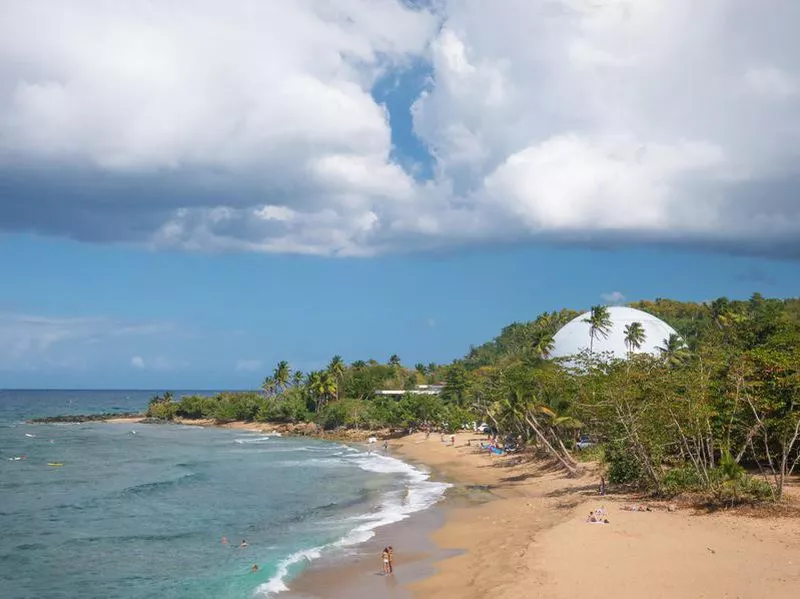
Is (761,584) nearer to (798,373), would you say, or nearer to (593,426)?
(798,373)

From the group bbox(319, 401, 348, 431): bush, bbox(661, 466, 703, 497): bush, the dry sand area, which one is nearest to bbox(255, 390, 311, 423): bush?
bbox(319, 401, 348, 431): bush

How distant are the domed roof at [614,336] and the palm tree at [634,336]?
0.69 m

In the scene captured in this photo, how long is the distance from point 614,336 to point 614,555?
62675mm

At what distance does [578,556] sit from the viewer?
19984mm

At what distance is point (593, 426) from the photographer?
3509cm

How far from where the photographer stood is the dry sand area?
1642 centimetres

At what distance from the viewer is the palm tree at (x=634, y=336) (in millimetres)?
74438

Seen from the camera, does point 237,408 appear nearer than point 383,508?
No

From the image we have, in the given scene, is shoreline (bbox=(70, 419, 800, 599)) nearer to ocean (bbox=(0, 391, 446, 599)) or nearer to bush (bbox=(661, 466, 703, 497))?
bush (bbox=(661, 466, 703, 497))

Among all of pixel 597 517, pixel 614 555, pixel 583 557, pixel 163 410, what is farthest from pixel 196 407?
pixel 614 555

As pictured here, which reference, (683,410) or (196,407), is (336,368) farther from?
(683,410)

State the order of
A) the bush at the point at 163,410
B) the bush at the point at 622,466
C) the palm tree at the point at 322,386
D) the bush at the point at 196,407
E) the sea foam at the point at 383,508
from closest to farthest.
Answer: the sea foam at the point at 383,508, the bush at the point at 622,466, the palm tree at the point at 322,386, the bush at the point at 196,407, the bush at the point at 163,410

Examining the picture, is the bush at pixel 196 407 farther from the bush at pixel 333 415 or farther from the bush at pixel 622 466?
the bush at pixel 622 466

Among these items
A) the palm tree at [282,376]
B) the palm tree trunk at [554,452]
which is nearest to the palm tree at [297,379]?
the palm tree at [282,376]
